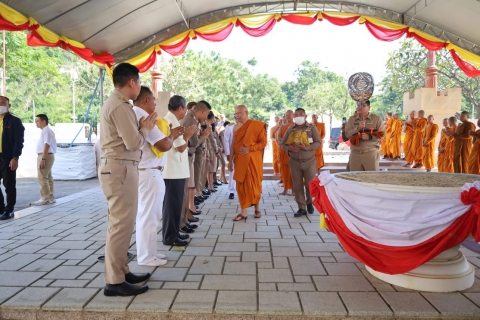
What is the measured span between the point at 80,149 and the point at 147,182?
7.80 m

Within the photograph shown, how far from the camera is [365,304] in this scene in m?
2.51

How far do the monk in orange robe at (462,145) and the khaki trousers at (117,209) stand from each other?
8847 mm

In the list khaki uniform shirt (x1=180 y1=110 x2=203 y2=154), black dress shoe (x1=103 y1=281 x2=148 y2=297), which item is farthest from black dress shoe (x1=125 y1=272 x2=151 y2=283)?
khaki uniform shirt (x1=180 y1=110 x2=203 y2=154)

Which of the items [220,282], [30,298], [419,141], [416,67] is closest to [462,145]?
[419,141]

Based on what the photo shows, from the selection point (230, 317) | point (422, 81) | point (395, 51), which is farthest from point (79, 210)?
point (422, 81)

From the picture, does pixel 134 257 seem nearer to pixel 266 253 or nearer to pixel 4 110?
pixel 266 253

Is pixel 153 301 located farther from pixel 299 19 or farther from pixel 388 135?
pixel 388 135

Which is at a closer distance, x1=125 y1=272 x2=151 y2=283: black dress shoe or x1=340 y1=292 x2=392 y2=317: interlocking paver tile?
x1=340 y1=292 x2=392 y2=317: interlocking paver tile

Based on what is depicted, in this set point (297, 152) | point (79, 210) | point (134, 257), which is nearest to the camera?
point (134, 257)

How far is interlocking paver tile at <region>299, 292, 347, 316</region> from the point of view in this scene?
240cm

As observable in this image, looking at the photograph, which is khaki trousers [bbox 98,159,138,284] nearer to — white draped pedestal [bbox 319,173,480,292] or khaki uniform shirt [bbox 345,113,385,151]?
white draped pedestal [bbox 319,173,480,292]

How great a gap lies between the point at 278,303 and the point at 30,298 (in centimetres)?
184

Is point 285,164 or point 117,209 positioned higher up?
point 285,164

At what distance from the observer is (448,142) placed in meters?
9.88
